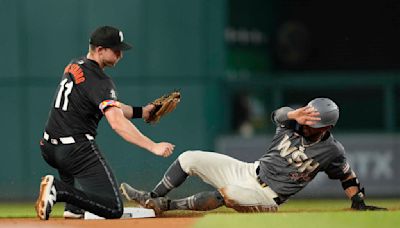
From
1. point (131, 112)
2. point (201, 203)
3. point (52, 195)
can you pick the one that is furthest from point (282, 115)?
point (52, 195)

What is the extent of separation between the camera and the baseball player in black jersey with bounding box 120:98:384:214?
10570mm

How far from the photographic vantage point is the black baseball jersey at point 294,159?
10.6 meters

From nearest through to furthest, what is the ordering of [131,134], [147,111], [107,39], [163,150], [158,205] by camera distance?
[163,150] < [131,134] < [107,39] < [158,205] < [147,111]

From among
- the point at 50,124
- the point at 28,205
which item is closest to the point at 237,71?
the point at 28,205

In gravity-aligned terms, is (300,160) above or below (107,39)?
below

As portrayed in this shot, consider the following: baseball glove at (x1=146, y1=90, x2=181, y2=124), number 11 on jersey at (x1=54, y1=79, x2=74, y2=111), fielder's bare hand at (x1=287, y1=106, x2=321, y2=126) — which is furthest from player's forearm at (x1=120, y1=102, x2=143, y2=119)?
fielder's bare hand at (x1=287, y1=106, x2=321, y2=126)

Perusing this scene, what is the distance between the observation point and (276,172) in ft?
35.0

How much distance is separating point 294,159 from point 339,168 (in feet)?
1.40

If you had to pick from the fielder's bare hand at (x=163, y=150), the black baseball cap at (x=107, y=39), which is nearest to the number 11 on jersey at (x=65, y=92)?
the black baseball cap at (x=107, y=39)

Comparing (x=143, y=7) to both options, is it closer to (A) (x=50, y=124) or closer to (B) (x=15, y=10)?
(B) (x=15, y=10)

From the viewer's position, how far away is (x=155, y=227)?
9.58m

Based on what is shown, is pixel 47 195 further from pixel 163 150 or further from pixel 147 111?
pixel 147 111

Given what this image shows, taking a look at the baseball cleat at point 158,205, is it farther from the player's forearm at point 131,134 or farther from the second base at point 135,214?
the player's forearm at point 131,134

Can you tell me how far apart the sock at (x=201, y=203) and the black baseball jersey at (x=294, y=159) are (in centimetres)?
42
